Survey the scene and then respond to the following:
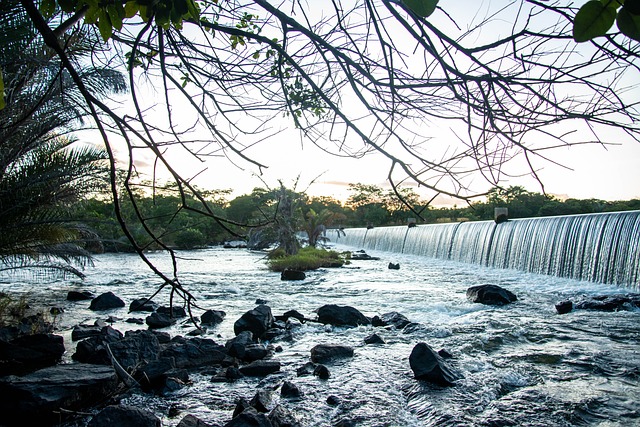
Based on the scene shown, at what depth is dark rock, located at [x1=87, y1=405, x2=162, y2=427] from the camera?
7.81 feet

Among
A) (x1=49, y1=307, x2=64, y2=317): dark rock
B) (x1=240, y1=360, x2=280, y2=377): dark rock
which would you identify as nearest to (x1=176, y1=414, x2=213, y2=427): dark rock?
(x1=240, y1=360, x2=280, y2=377): dark rock

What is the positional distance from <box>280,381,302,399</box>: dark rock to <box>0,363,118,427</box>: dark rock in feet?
4.19

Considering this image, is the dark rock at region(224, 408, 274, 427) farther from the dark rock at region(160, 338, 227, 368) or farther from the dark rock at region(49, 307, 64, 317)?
the dark rock at region(49, 307, 64, 317)

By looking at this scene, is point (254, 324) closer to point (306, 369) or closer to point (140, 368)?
point (306, 369)

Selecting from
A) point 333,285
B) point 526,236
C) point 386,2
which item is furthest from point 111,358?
point 526,236

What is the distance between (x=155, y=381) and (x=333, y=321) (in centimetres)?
280

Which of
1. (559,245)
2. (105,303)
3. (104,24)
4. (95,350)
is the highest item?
(104,24)

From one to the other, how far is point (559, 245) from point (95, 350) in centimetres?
1089

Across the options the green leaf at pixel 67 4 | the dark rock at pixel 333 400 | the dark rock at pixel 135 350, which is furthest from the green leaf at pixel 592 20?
the dark rock at pixel 135 350

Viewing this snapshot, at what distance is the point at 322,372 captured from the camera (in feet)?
11.9

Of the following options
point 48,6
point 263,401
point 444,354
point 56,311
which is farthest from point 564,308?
point 56,311

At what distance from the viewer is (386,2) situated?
155cm

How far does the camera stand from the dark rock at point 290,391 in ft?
10.4

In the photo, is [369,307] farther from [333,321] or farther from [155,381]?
[155,381]
